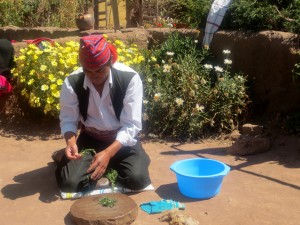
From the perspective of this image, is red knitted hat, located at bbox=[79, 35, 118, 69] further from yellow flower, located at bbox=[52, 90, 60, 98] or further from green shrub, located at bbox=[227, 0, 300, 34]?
green shrub, located at bbox=[227, 0, 300, 34]

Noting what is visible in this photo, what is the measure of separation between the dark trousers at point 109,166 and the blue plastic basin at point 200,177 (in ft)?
1.01

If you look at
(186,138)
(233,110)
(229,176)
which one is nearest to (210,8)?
(233,110)

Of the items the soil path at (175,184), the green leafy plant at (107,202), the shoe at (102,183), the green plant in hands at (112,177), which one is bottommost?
the soil path at (175,184)

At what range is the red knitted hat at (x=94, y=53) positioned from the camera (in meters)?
3.42

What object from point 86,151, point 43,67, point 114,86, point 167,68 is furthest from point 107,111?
point 167,68

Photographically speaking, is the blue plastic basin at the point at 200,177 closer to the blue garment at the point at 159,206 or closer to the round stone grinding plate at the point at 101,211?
the blue garment at the point at 159,206

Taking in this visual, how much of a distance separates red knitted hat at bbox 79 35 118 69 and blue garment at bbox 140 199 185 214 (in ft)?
3.58

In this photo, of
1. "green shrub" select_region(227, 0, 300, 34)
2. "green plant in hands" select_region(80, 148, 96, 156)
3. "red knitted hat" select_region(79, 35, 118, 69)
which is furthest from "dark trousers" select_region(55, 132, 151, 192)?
"green shrub" select_region(227, 0, 300, 34)

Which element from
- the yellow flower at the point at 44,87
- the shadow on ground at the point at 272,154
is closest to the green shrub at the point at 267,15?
the shadow on ground at the point at 272,154

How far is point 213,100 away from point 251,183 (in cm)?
157

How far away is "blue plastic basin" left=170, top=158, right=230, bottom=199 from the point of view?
3.52 metres

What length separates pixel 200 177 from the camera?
3477 millimetres

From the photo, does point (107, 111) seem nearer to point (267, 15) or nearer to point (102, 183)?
point (102, 183)

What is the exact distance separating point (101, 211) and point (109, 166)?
2.41ft
